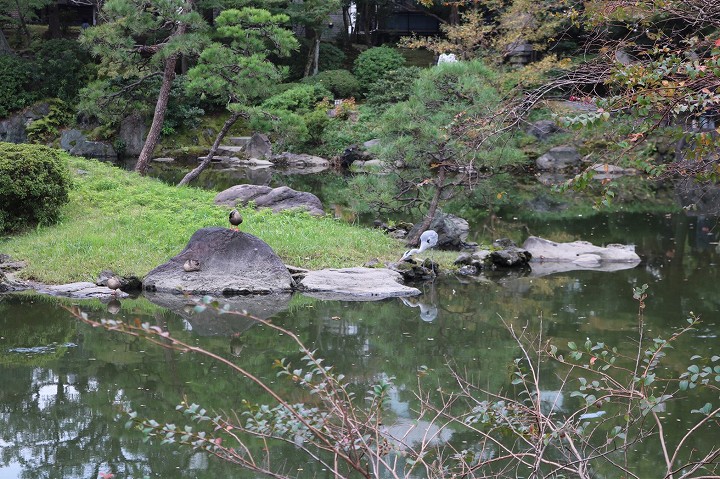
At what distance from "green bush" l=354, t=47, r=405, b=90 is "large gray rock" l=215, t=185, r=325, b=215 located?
1420 centimetres

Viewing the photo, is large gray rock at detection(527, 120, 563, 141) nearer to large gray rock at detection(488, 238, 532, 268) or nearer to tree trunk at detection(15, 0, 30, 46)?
large gray rock at detection(488, 238, 532, 268)

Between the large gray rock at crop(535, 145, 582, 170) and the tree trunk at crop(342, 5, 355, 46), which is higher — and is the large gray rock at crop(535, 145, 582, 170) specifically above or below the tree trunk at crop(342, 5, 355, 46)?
below

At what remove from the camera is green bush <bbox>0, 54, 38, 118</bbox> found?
23750mm

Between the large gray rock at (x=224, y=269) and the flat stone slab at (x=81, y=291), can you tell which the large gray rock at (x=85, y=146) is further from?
the flat stone slab at (x=81, y=291)

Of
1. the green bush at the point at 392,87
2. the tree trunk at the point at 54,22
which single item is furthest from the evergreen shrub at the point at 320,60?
the tree trunk at the point at 54,22

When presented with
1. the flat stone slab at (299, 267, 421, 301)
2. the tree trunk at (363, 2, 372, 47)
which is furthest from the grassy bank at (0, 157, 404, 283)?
the tree trunk at (363, 2, 372, 47)

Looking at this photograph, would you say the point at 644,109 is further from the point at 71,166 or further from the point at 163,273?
the point at 71,166

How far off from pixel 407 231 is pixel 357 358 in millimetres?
5737

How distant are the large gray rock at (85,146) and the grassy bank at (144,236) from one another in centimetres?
1105

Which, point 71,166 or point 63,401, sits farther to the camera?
point 71,166

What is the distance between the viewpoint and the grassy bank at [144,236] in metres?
9.24

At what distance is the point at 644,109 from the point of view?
10.1 ft

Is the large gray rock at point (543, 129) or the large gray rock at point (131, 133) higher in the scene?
the large gray rock at point (131, 133)

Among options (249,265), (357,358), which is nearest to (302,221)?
(249,265)
